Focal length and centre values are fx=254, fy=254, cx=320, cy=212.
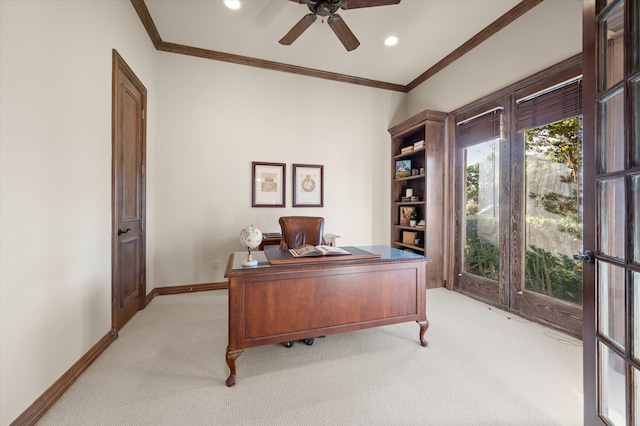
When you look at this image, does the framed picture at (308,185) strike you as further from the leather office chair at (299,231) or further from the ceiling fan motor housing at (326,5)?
the ceiling fan motor housing at (326,5)

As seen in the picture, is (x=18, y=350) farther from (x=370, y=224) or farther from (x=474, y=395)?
(x=370, y=224)

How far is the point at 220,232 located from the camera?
3.54 meters

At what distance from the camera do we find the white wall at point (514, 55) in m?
2.28

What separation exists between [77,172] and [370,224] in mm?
3579

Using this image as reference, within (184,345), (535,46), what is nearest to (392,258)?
(184,345)

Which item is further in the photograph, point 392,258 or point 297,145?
point 297,145

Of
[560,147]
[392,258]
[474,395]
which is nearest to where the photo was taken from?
[474,395]

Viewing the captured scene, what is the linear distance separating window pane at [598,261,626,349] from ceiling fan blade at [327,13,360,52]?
253cm

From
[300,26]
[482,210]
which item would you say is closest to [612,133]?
[482,210]

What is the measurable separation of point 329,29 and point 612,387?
368 cm

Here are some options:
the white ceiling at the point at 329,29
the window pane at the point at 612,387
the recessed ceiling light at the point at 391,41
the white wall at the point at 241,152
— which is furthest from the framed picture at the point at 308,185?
the window pane at the point at 612,387

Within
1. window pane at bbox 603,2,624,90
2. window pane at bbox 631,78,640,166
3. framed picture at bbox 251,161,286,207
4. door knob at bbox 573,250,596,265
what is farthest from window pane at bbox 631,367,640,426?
framed picture at bbox 251,161,286,207

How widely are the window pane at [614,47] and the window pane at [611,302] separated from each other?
2.57 ft

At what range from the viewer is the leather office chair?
8.46 feet
